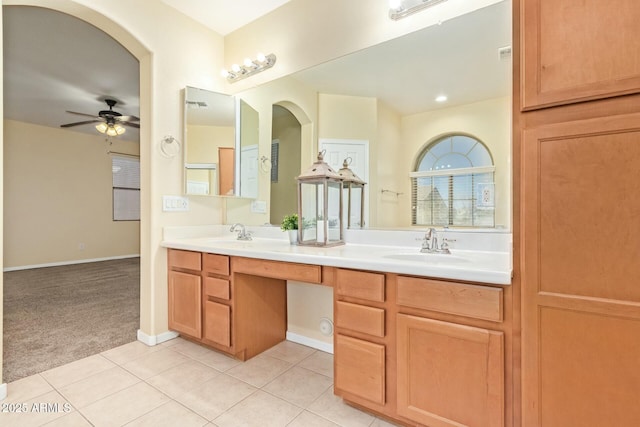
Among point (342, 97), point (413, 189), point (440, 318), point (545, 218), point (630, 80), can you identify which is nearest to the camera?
point (630, 80)

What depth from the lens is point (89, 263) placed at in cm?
591

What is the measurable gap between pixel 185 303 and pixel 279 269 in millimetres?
1031

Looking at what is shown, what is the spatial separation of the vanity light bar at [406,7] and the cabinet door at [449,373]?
172cm

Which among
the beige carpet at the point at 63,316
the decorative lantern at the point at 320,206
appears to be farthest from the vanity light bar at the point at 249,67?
the beige carpet at the point at 63,316

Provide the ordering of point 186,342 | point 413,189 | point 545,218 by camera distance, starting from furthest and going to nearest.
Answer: point 186,342, point 413,189, point 545,218

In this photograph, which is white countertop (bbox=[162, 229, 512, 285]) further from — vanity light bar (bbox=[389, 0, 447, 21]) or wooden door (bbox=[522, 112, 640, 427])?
vanity light bar (bbox=[389, 0, 447, 21])

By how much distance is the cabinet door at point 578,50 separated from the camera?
951 mm

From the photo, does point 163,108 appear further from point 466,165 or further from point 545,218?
point 545,218

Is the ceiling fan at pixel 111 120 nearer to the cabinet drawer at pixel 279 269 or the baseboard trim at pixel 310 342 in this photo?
the cabinet drawer at pixel 279 269

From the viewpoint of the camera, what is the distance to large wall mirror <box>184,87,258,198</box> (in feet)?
8.52

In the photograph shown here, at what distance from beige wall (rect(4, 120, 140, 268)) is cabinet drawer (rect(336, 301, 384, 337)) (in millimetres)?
6324

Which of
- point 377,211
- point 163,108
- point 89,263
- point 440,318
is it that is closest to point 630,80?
point 440,318

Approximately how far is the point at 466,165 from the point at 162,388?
220 centimetres

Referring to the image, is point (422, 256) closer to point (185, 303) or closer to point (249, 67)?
point (185, 303)
